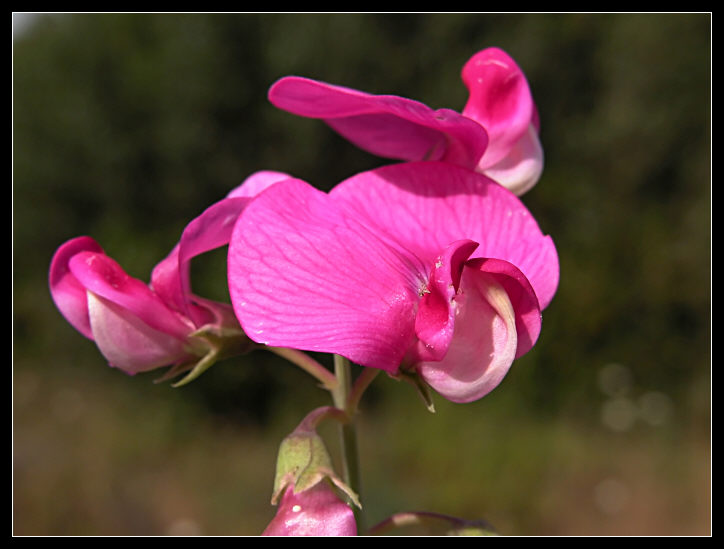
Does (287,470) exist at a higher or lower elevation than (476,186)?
lower

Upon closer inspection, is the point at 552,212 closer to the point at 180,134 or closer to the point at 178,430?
the point at 180,134

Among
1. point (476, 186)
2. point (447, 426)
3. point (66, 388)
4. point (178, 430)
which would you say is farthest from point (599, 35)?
point (476, 186)

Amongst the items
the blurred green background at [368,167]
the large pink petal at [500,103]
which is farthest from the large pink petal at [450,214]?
the blurred green background at [368,167]

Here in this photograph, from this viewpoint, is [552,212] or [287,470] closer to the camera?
[287,470]

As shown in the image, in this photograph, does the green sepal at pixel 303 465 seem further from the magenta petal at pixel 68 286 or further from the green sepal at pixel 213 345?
the magenta petal at pixel 68 286

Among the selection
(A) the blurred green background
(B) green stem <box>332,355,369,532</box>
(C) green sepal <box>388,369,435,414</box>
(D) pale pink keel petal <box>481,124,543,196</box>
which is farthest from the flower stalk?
(A) the blurred green background

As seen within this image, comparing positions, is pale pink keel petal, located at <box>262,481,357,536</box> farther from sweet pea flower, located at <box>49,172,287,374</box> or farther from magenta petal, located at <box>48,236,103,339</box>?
magenta petal, located at <box>48,236,103,339</box>

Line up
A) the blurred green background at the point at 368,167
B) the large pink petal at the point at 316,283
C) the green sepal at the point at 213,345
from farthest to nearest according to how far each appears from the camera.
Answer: the blurred green background at the point at 368,167 → the green sepal at the point at 213,345 → the large pink petal at the point at 316,283
